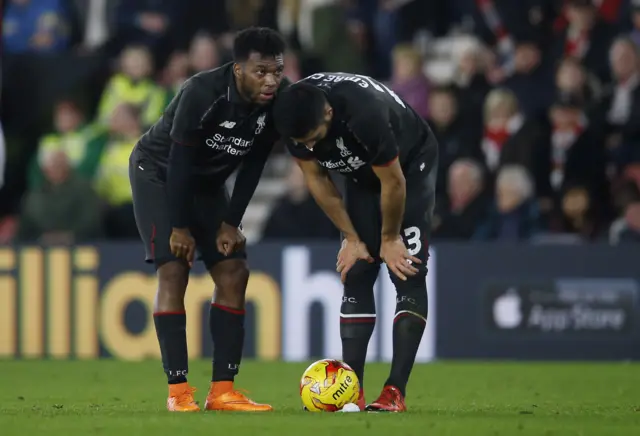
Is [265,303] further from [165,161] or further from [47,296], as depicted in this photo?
[165,161]

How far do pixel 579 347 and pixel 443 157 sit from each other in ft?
8.93

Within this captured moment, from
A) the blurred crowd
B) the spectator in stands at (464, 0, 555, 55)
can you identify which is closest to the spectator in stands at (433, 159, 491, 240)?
the blurred crowd

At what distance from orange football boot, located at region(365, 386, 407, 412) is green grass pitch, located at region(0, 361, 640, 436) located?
118 mm

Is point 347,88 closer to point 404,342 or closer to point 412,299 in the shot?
point 412,299

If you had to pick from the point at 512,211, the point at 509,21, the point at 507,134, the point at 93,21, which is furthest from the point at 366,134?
the point at 93,21

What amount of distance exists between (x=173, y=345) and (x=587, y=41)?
9436 millimetres

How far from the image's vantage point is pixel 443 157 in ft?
51.3

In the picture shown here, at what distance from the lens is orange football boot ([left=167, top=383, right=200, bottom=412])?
8.55 meters

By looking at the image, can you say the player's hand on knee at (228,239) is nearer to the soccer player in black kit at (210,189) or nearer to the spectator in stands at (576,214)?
the soccer player in black kit at (210,189)

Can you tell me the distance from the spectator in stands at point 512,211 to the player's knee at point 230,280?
6.18m

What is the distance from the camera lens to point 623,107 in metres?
15.9

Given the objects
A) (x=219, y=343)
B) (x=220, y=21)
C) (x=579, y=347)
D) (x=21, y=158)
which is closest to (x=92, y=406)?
(x=219, y=343)

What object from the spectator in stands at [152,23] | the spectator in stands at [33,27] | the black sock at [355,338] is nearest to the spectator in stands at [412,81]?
the spectator in stands at [152,23]

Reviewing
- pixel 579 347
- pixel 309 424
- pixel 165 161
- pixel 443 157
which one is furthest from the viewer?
pixel 443 157
